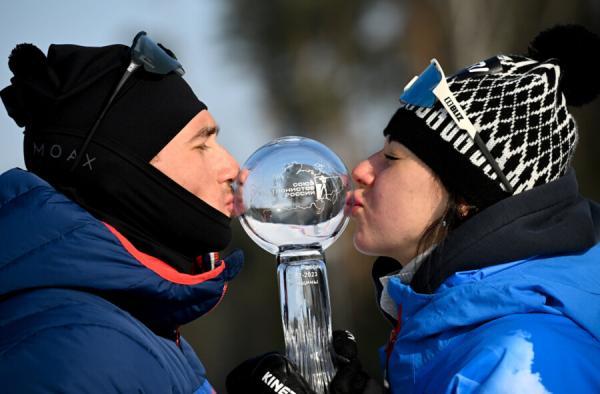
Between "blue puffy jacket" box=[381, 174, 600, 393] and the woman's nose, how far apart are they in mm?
404

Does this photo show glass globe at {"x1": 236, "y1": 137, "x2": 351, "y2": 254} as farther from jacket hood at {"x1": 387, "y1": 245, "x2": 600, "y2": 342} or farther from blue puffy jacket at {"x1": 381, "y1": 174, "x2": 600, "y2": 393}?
jacket hood at {"x1": 387, "y1": 245, "x2": 600, "y2": 342}

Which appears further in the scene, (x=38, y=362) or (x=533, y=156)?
(x=533, y=156)

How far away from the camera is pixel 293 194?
275 centimetres

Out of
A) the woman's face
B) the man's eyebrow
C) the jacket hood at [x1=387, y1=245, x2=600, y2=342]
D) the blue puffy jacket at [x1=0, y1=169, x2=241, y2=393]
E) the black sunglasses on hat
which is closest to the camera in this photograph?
the blue puffy jacket at [x1=0, y1=169, x2=241, y2=393]

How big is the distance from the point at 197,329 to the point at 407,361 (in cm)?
1154

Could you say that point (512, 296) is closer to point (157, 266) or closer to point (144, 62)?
point (157, 266)

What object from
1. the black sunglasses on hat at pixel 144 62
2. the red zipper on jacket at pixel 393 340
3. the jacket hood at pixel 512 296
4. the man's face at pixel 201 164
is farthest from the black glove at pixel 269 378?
the black sunglasses on hat at pixel 144 62

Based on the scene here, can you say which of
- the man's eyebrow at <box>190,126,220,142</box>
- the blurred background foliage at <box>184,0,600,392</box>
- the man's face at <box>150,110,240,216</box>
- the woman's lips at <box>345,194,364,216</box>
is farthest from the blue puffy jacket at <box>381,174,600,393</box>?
the blurred background foliage at <box>184,0,600,392</box>

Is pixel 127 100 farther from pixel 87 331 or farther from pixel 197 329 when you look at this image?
pixel 197 329

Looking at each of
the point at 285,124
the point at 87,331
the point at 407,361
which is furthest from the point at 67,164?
the point at 285,124

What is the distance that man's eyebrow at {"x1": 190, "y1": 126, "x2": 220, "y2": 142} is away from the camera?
10.0 ft

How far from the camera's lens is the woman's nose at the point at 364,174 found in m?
2.84

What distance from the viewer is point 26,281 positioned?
2230 millimetres

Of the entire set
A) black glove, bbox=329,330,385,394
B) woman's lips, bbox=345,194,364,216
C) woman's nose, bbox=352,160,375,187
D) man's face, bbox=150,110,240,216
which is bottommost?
black glove, bbox=329,330,385,394
